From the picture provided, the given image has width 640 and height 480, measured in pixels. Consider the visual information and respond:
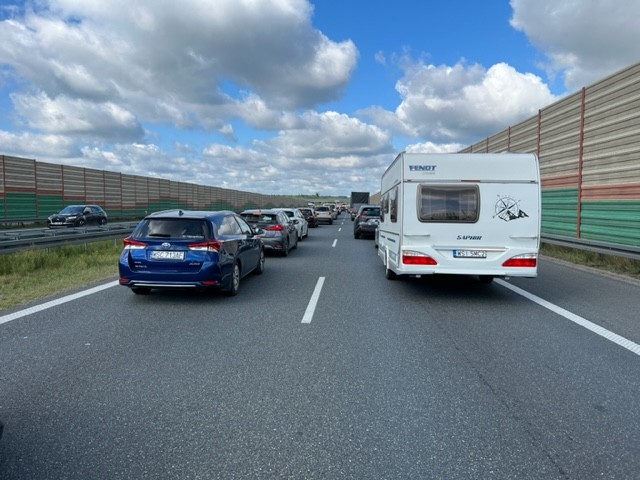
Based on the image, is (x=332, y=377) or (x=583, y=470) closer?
(x=583, y=470)

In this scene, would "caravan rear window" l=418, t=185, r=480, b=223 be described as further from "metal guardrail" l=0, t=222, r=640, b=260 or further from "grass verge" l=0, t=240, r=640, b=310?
"grass verge" l=0, t=240, r=640, b=310

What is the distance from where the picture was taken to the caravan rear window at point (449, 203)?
825 centimetres

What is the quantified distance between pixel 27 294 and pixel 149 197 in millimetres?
34678

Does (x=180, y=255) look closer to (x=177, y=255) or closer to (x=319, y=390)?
(x=177, y=255)

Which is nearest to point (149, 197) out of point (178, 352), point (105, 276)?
point (105, 276)

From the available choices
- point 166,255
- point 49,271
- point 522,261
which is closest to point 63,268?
Result: point 49,271

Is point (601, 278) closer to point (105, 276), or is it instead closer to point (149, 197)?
point (105, 276)

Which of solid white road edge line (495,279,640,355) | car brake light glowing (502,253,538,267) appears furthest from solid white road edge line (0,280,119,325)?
solid white road edge line (495,279,640,355)

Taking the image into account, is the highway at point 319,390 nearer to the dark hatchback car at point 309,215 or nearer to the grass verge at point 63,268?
the grass verge at point 63,268

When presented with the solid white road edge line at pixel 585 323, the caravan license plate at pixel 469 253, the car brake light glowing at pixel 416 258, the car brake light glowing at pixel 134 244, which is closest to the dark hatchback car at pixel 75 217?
the car brake light glowing at pixel 134 244

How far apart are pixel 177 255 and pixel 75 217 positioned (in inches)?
Answer: 899

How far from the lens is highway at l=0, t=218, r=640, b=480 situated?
9.96 ft

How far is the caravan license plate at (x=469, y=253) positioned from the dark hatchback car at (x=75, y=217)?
979 inches

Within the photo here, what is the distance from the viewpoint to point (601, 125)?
13.9m
